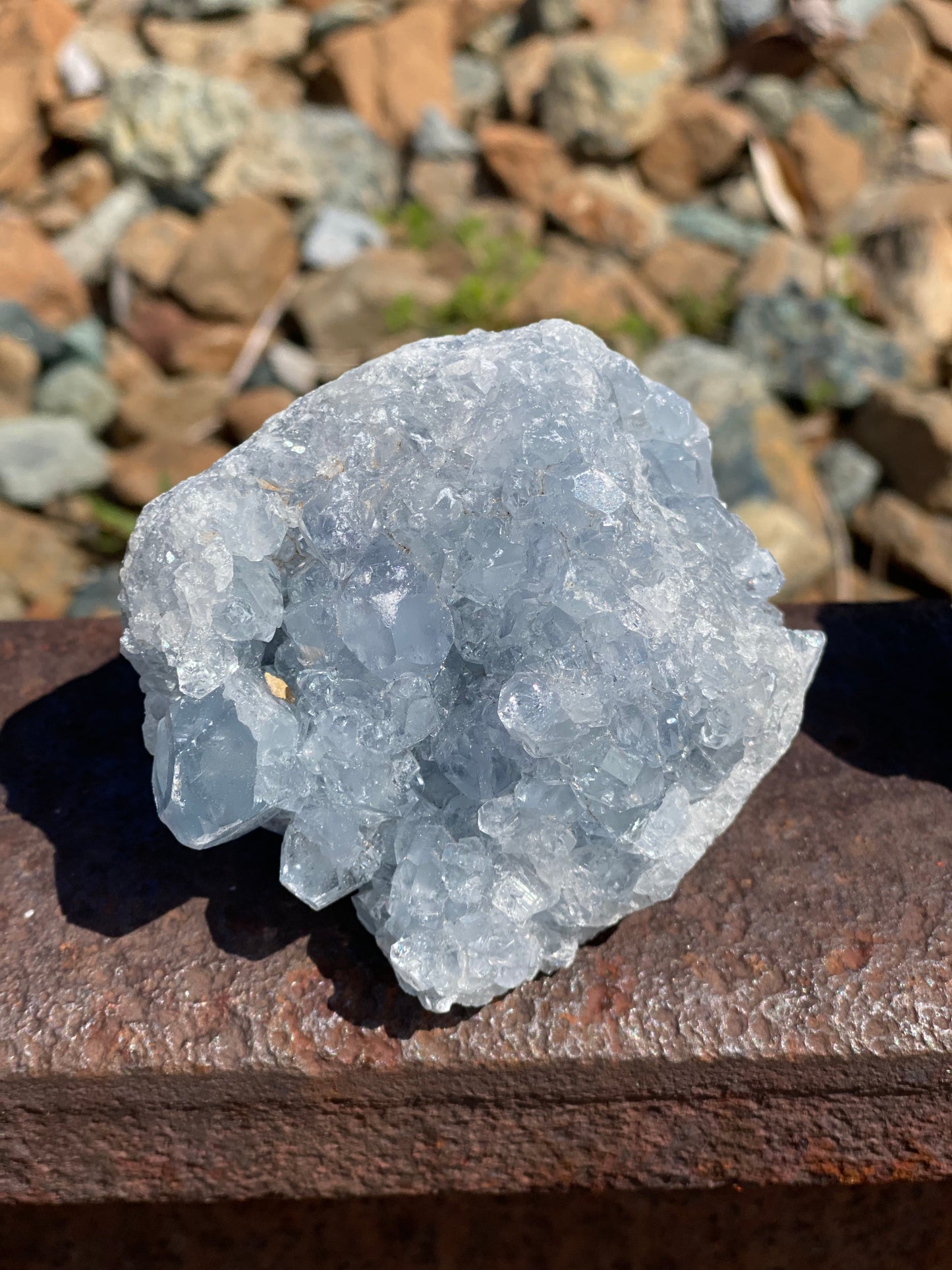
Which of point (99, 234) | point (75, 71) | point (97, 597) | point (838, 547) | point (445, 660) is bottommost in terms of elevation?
point (838, 547)

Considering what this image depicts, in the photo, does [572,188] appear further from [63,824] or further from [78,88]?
[63,824]

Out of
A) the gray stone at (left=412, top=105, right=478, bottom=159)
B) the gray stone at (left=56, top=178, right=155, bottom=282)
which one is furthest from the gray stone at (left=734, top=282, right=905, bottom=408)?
the gray stone at (left=56, top=178, right=155, bottom=282)

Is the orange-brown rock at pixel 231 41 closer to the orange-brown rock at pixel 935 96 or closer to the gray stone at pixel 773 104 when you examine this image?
the gray stone at pixel 773 104

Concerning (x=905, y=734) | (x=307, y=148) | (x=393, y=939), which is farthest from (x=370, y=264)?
(x=393, y=939)

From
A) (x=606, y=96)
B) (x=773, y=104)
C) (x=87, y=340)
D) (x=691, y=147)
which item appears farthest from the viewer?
(x=773, y=104)

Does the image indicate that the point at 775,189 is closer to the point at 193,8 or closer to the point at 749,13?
the point at 749,13

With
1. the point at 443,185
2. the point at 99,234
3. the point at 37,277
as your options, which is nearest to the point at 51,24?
the point at 99,234

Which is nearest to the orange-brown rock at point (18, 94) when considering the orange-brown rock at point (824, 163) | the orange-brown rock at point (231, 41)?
the orange-brown rock at point (231, 41)
